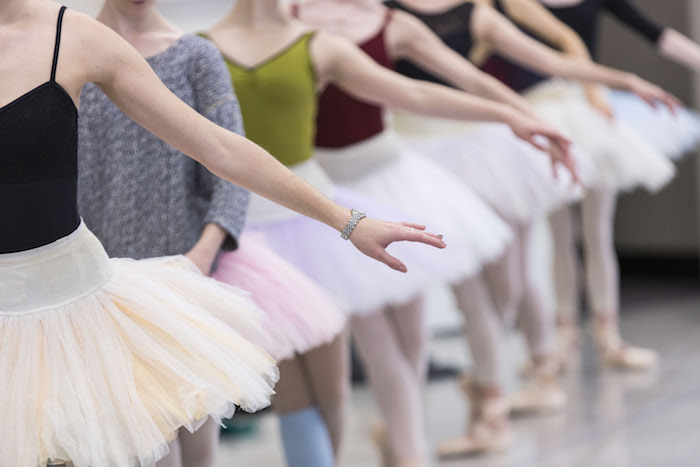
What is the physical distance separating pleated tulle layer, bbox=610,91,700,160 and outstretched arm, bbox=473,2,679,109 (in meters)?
1.18

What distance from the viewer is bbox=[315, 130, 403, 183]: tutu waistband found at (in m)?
2.75

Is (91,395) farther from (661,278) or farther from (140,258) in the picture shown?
(661,278)

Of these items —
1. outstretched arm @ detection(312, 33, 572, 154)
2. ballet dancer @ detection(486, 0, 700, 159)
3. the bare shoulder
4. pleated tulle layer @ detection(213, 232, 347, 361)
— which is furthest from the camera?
ballet dancer @ detection(486, 0, 700, 159)

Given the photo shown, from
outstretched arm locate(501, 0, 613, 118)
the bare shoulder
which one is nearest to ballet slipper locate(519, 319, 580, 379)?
outstretched arm locate(501, 0, 613, 118)

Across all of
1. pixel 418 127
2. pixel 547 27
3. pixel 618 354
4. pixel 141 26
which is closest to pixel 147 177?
pixel 141 26

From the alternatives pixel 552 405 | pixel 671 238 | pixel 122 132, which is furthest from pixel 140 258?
pixel 671 238

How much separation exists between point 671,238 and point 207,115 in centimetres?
456

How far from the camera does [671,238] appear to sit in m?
5.88

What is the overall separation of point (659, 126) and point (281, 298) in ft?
8.84

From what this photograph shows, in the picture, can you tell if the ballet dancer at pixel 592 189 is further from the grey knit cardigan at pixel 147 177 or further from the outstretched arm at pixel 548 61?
the grey knit cardigan at pixel 147 177

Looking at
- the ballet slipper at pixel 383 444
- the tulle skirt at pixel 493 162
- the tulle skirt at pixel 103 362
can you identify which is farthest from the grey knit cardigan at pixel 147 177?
the tulle skirt at pixel 493 162

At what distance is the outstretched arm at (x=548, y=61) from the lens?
2.78 meters

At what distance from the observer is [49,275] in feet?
4.85

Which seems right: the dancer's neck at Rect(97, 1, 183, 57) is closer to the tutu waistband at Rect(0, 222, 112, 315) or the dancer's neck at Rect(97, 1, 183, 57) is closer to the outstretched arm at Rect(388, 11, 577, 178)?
the tutu waistband at Rect(0, 222, 112, 315)
